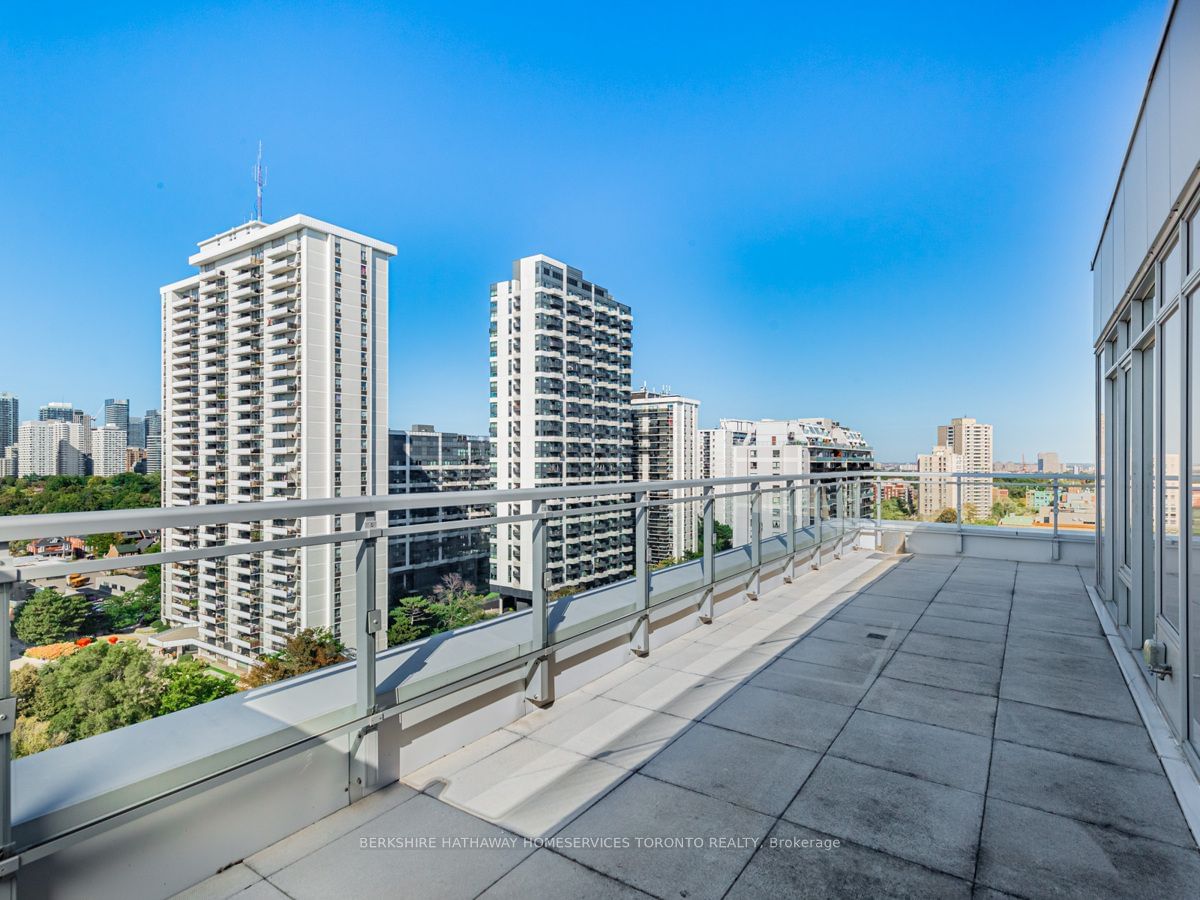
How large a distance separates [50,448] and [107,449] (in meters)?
5.48

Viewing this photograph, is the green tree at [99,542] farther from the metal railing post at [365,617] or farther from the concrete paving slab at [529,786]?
the concrete paving slab at [529,786]

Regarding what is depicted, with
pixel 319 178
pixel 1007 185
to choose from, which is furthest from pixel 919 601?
pixel 319 178

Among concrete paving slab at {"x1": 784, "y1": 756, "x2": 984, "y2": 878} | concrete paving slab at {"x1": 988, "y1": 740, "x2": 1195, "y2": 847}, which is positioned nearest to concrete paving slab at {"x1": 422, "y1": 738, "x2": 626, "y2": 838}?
concrete paving slab at {"x1": 784, "y1": 756, "x2": 984, "y2": 878}

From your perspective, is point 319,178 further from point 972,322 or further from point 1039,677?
point 1039,677

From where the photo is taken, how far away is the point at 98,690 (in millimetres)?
1705

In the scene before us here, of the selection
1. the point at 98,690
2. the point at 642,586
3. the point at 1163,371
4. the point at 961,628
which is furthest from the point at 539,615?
the point at 961,628

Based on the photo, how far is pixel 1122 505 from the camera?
15.0 feet

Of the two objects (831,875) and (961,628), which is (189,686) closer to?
(831,875)

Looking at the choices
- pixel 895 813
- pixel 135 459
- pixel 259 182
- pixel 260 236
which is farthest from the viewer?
pixel 259 182

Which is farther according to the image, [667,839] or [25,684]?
[667,839]

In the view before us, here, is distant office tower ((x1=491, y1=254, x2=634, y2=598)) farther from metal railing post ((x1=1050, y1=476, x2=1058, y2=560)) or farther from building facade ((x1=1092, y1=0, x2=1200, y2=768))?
building facade ((x1=1092, y1=0, x2=1200, y2=768))

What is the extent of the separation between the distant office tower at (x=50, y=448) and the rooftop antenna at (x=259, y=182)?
3014 cm

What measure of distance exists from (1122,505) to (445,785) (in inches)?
206

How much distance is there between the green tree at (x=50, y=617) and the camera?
1402 mm
